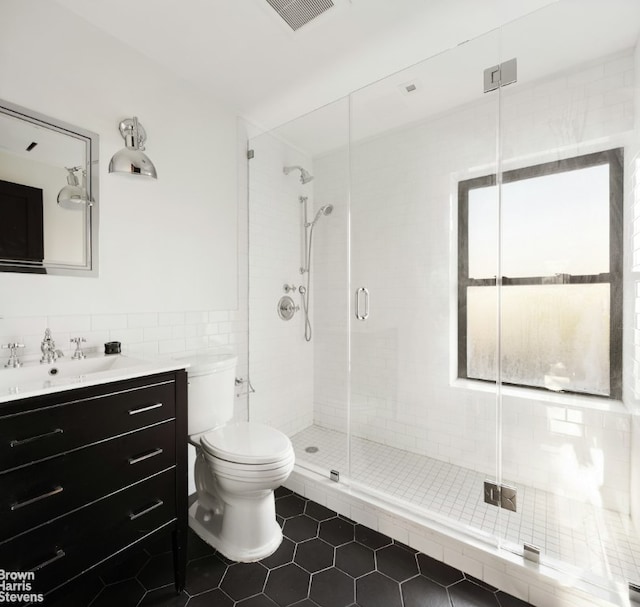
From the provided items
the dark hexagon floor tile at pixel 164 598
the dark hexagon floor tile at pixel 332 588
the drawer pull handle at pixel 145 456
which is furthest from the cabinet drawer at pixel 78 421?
the dark hexagon floor tile at pixel 332 588

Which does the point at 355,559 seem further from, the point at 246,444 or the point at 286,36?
the point at 286,36

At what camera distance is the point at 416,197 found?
94.6 inches

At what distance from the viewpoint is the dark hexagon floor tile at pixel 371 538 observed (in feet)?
5.75

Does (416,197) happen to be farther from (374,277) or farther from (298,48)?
(298,48)

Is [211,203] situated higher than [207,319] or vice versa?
[211,203]

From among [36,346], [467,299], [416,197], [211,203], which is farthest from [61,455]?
[416,197]

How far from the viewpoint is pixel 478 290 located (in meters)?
2.09

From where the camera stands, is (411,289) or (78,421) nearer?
(78,421)

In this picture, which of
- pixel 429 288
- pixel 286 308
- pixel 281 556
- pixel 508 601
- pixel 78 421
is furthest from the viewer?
pixel 286 308

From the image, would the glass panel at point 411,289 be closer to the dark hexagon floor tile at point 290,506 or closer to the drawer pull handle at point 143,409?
the dark hexagon floor tile at point 290,506

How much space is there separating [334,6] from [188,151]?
1.10 metres

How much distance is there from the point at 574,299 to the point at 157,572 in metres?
2.27

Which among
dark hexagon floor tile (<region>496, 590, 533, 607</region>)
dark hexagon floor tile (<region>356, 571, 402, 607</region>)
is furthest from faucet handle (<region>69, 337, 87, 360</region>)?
dark hexagon floor tile (<region>496, 590, 533, 607</region>)

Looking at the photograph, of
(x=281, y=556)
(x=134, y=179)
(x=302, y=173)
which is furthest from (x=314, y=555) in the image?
(x=302, y=173)
